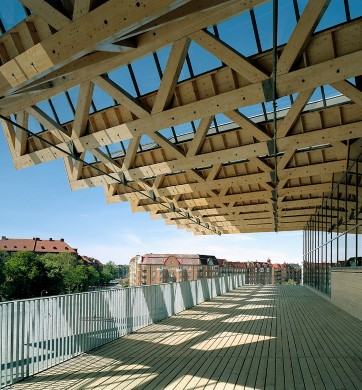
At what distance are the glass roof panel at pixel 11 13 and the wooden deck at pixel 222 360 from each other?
281 inches

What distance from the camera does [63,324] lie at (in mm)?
7043

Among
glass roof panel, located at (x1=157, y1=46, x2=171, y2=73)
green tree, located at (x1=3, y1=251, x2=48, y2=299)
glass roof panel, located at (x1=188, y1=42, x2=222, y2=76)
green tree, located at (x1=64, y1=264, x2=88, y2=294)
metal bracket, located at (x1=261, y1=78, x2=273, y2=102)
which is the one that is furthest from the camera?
green tree, located at (x1=64, y1=264, x2=88, y2=294)

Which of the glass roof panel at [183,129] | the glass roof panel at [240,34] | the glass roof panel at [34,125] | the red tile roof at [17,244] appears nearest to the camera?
the glass roof panel at [240,34]

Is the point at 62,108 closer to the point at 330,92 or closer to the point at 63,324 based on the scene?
the point at 63,324

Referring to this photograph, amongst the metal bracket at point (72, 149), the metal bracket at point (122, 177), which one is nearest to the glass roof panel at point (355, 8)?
the metal bracket at point (72, 149)

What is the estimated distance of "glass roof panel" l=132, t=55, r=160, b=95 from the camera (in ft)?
33.0

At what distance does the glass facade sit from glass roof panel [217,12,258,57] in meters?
5.40

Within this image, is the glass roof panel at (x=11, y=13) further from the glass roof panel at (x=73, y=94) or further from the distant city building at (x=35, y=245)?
the distant city building at (x=35, y=245)

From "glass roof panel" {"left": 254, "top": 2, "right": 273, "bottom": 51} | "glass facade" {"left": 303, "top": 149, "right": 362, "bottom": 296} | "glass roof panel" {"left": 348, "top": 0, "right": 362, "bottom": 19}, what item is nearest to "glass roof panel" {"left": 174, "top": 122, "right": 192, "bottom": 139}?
"glass roof panel" {"left": 254, "top": 2, "right": 273, "bottom": 51}

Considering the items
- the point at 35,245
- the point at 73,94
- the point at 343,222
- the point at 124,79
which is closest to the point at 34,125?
the point at 73,94

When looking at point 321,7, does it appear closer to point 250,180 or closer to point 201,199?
point 250,180

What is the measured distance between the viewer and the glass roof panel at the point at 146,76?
1007cm

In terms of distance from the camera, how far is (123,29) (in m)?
5.05

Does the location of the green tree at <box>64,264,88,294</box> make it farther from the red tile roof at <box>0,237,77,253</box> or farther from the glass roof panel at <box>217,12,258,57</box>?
the glass roof panel at <box>217,12,258,57</box>
